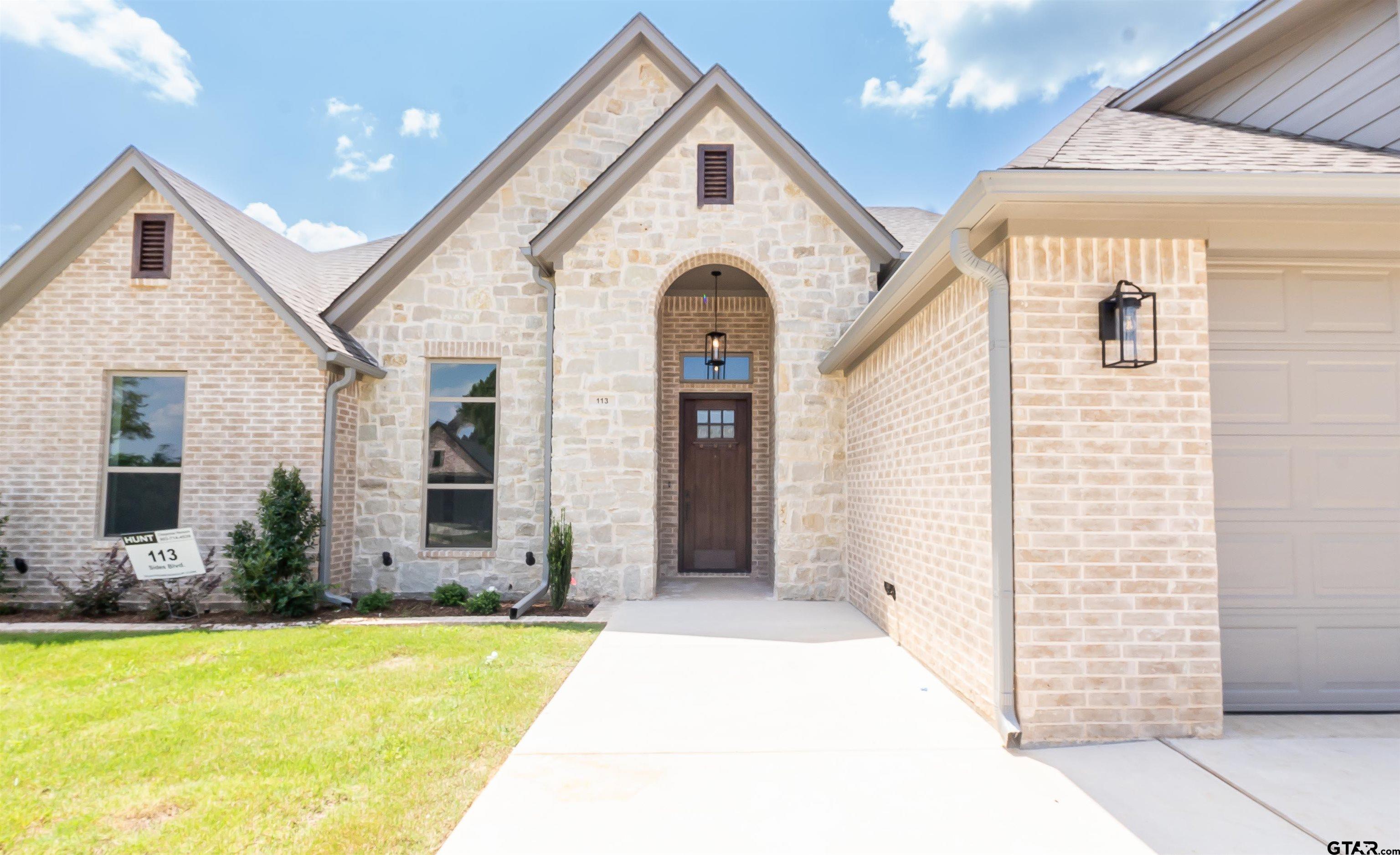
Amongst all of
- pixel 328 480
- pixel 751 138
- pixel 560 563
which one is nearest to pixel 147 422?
pixel 328 480

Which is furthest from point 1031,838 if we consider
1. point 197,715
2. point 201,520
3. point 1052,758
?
point 201,520

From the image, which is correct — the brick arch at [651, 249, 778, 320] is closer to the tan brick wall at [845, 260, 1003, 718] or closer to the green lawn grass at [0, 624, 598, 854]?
the tan brick wall at [845, 260, 1003, 718]

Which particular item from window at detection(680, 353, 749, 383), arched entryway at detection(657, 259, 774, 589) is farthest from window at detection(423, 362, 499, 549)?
window at detection(680, 353, 749, 383)

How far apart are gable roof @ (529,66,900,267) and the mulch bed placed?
13.1ft

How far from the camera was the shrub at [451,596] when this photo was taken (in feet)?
25.7

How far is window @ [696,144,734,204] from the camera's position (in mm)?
8133

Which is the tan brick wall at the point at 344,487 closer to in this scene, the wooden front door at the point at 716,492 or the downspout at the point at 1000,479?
the wooden front door at the point at 716,492

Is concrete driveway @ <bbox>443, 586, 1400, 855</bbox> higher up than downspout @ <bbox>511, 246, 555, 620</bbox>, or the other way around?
downspout @ <bbox>511, 246, 555, 620</bbox>

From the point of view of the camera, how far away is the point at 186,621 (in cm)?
724

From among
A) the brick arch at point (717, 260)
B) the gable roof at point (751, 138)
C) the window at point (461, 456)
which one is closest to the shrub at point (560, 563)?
the window at point (461, 456)

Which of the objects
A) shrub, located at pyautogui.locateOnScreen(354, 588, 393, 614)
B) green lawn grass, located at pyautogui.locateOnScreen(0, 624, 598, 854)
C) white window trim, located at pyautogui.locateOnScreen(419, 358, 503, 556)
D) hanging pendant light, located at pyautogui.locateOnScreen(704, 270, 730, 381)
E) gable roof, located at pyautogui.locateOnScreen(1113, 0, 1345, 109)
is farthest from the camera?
hanging pendant light, located at pyautogui.locateOnScreen(704, 270, 730, 381)

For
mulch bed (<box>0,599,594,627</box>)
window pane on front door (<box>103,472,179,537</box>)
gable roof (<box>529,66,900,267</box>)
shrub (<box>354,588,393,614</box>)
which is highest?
gable roof (<box>529,66,900,267</box>)

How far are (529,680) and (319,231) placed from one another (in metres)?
86.5

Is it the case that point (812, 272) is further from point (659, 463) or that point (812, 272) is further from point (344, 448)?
point (344, 448)
